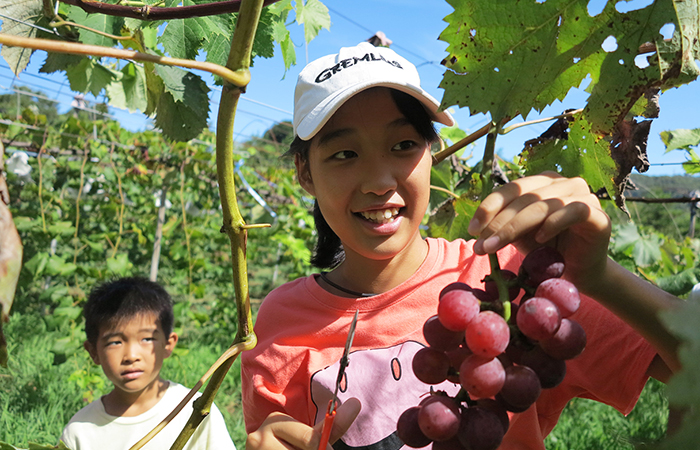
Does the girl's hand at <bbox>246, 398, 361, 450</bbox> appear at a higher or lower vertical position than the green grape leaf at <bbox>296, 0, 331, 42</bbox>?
lower

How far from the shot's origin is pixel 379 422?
108 cm

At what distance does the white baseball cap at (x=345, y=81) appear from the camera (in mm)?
1070

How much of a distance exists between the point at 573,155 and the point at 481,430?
49cm

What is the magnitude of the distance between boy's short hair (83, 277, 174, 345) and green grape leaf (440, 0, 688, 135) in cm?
175

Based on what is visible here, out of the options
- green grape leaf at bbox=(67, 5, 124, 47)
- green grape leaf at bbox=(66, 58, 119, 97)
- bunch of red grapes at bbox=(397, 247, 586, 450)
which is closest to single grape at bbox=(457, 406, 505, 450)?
bunch of red grapes at bbox=(397, 247, 586, 450)

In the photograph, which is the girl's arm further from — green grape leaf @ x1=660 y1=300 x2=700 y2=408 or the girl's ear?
the girl's ear

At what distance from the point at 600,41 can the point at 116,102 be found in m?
1.90

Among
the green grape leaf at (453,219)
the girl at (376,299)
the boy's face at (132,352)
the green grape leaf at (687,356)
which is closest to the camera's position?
the green grape leaf at (687,356)

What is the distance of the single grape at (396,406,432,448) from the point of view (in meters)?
0.59

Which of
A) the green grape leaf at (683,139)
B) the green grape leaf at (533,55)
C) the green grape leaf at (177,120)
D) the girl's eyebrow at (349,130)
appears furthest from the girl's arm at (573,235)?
the green grape leaf at (683,139)

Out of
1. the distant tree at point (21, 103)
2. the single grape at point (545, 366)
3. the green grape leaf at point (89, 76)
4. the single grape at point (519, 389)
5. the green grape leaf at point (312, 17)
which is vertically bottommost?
the single grape at point (519, 389)

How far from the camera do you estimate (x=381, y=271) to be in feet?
4.11

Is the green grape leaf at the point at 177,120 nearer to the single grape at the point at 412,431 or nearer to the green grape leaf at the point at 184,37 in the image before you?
the green grape leaf at the point at 184,37

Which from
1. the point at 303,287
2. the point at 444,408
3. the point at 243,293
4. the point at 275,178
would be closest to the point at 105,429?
the point at 303,287
